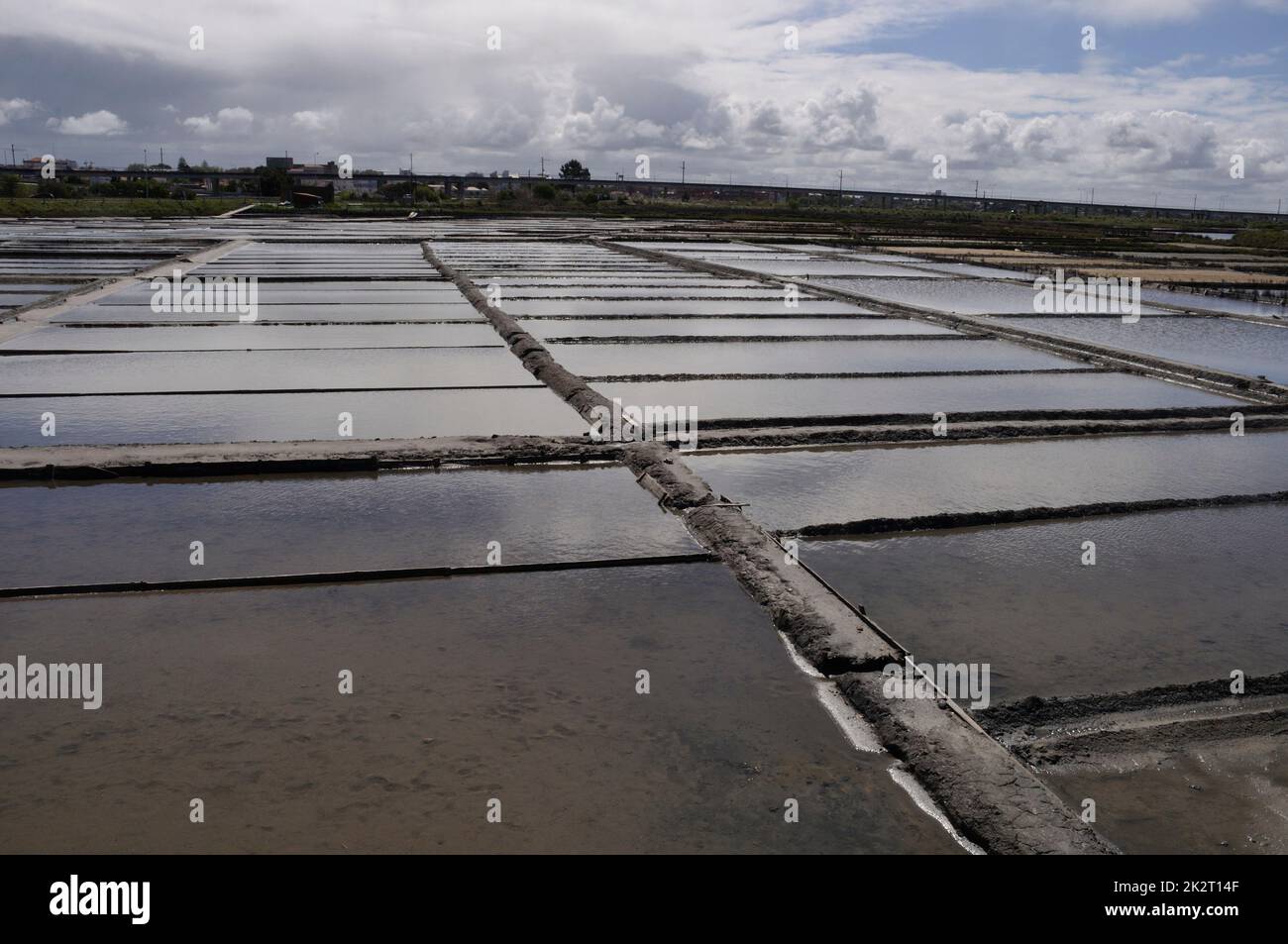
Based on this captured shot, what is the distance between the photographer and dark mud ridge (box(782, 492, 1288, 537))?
4367 mm

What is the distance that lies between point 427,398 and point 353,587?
10.6 feet

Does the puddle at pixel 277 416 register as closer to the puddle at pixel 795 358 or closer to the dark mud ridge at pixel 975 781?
the puddle at pixel 795 358

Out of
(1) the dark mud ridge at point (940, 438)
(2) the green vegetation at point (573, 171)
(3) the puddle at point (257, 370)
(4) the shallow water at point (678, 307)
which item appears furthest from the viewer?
(2) the green vegetation at point (573, 171)

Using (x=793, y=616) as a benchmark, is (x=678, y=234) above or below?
above

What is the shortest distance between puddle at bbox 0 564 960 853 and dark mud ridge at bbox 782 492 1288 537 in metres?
0.95

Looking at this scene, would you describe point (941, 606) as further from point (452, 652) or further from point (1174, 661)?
point (452, 652)

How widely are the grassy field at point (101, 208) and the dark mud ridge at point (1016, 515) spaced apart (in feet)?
114

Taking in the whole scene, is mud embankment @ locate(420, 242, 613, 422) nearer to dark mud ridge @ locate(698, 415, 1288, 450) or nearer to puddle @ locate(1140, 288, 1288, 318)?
dark mud ridge @ locate(698, 415, 1288, 450)

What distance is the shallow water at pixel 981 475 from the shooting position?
477cm

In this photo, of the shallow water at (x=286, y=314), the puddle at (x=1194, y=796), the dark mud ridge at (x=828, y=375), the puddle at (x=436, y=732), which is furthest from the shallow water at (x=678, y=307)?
the puddle at (x=1194, y=796)

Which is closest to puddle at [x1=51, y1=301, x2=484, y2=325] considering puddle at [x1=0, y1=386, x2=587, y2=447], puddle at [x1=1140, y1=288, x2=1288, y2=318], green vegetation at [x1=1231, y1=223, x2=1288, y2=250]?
puddle at [x1=0, y1=386, x2=587, y2=447]

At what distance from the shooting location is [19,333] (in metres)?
9.04

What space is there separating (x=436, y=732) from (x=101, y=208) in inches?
1541
